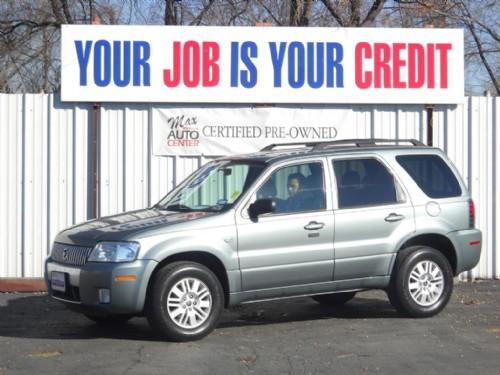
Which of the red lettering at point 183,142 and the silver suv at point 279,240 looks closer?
the silver suv at point 279,240

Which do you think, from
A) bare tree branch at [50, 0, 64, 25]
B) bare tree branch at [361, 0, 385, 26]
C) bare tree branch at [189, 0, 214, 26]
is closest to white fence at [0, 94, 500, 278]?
bare tree branch at [361, 0, 385, 26]

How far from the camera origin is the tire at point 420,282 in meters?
10.1

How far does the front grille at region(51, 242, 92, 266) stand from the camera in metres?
9.02

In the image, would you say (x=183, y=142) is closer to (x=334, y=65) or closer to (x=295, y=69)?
(x=295, y=69)

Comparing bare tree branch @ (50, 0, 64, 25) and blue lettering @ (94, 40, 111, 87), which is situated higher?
bare tree branch @ (50, 0, 64, 25)

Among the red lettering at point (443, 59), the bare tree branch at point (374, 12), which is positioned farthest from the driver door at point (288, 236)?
the bare tree branch at point (374, 12)

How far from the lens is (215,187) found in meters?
9.96

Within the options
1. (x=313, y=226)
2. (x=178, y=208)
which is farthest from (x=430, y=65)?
(x=178, y=208)

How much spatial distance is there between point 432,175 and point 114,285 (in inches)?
150

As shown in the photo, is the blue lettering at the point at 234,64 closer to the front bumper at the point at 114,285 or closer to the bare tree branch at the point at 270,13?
the front bumper at the point at 114,285

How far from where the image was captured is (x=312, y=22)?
73.4 ft

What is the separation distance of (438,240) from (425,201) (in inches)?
19.2

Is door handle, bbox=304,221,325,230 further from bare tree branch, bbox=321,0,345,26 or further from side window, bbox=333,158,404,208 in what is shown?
bare tree branch, bbox=321,0,345,26

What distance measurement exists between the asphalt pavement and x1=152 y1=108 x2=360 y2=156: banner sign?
278 cm
